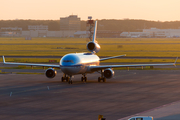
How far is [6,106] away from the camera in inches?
1312

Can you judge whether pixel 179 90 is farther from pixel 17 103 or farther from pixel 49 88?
pixel 17 103

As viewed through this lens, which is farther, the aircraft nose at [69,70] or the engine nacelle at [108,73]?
the engine nacelle at [108,73]

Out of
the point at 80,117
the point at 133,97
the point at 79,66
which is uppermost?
the point at 79,66

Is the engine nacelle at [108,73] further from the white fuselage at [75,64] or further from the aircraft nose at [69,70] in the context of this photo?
the aircraft nose at [69,70]

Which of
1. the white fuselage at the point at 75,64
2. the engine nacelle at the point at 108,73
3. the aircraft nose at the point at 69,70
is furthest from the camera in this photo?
the engine nacelle at the point at 108,73

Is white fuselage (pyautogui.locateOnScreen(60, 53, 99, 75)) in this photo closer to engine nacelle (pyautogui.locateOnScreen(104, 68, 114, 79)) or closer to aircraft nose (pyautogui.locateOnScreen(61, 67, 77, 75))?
aircraft nose (pyautogui.locateOnScreen(61, 67, 77, 75))

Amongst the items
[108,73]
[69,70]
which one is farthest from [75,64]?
[108,73]

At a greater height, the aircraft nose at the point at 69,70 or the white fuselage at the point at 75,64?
the white fuselage at the point at 75,64

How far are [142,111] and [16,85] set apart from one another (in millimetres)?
26176

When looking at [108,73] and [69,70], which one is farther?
[108,73]

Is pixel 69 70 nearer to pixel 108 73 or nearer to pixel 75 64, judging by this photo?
pixel 75 64

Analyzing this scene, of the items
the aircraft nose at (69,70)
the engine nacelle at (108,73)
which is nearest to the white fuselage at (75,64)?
the aircraft nose at (69,70)

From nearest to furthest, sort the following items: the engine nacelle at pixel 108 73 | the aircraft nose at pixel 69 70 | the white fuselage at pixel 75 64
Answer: the aircraft nose at pixel 69 70, the white fuselage at pixel 75 64, the engine nacelle at pixel 108 73

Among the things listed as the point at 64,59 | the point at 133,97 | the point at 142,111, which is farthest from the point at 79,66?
the point at 142,111
